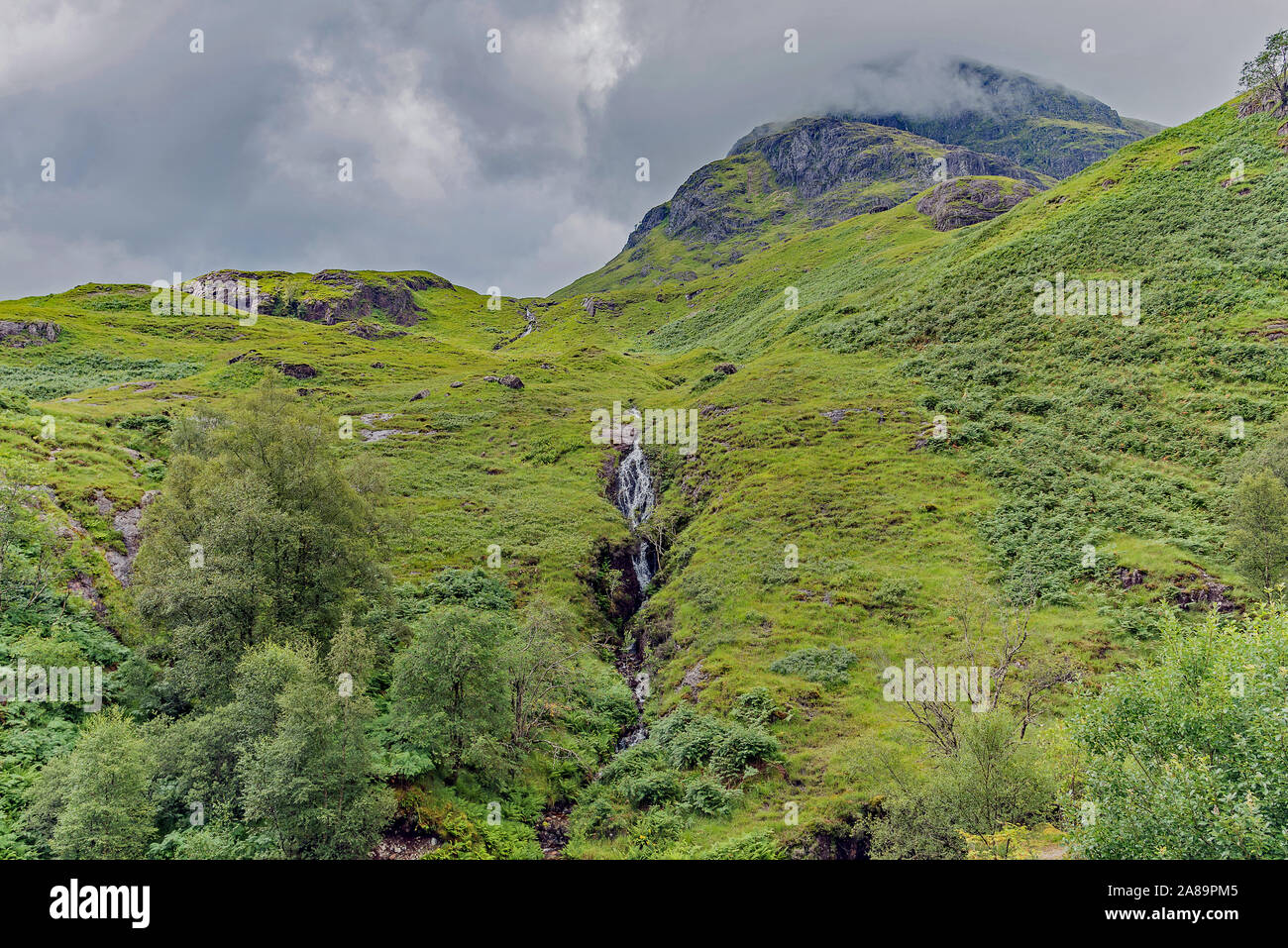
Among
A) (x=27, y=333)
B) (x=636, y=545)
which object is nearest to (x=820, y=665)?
(x=636, y=545)

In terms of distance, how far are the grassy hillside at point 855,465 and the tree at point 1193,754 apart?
209 inches

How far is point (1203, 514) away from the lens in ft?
130

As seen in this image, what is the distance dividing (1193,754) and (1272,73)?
4209 inches

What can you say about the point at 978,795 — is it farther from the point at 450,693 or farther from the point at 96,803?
the point at 96,803

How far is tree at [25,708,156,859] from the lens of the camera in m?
17.5

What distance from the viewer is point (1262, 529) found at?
100ft

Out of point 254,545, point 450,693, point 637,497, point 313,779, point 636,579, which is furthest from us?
point 637,497

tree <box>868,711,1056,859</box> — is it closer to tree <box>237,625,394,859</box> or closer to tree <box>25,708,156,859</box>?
tree <box>237,625,394,859</box>

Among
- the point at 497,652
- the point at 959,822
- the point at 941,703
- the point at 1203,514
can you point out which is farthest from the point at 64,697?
the point at 1203,514

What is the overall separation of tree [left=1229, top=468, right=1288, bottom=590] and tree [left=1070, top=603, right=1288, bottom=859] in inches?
709

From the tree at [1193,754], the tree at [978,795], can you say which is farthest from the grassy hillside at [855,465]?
the tree at [1193,754]

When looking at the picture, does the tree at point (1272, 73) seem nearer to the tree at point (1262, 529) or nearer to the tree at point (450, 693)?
the tree at point (1262, 529)

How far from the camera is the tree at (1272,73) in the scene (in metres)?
71.4
